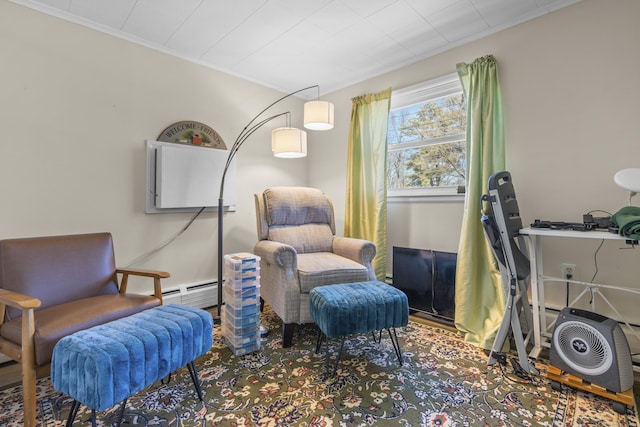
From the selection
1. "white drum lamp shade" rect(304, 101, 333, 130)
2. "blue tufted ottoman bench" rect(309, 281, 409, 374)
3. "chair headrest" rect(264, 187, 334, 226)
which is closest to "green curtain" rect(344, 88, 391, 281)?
"chair headrest" rect(264, 187, 334, 226)

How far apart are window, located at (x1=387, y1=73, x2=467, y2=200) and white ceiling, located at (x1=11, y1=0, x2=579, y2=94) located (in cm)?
33

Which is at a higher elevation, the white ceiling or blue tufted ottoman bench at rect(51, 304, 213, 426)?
the white ceiling

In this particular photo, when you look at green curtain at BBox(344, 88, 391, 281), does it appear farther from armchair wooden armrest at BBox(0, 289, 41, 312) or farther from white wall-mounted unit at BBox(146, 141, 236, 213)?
armchair wooden armrest at BBox(0, 289, 41, 312)

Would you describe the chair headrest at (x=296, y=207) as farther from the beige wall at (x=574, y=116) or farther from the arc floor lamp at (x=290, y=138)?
the beige wall at (x=574, y=116)

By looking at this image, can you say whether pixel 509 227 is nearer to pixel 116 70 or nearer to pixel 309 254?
pixel 309 254

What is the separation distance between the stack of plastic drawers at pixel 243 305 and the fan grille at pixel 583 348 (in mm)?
1771

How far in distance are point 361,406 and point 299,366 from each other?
478 mm

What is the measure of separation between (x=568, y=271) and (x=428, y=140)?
1462 millimetres

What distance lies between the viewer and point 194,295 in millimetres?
2658

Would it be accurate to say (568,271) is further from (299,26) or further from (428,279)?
(299,26)

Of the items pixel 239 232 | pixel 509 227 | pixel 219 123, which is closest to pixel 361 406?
pixel 509 227

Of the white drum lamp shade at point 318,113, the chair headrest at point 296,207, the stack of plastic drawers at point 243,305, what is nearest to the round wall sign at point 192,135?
the chair headrest at point 296,207

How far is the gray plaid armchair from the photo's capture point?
2031 millimetres

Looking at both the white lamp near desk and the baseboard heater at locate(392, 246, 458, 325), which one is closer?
the white lamp near desk
